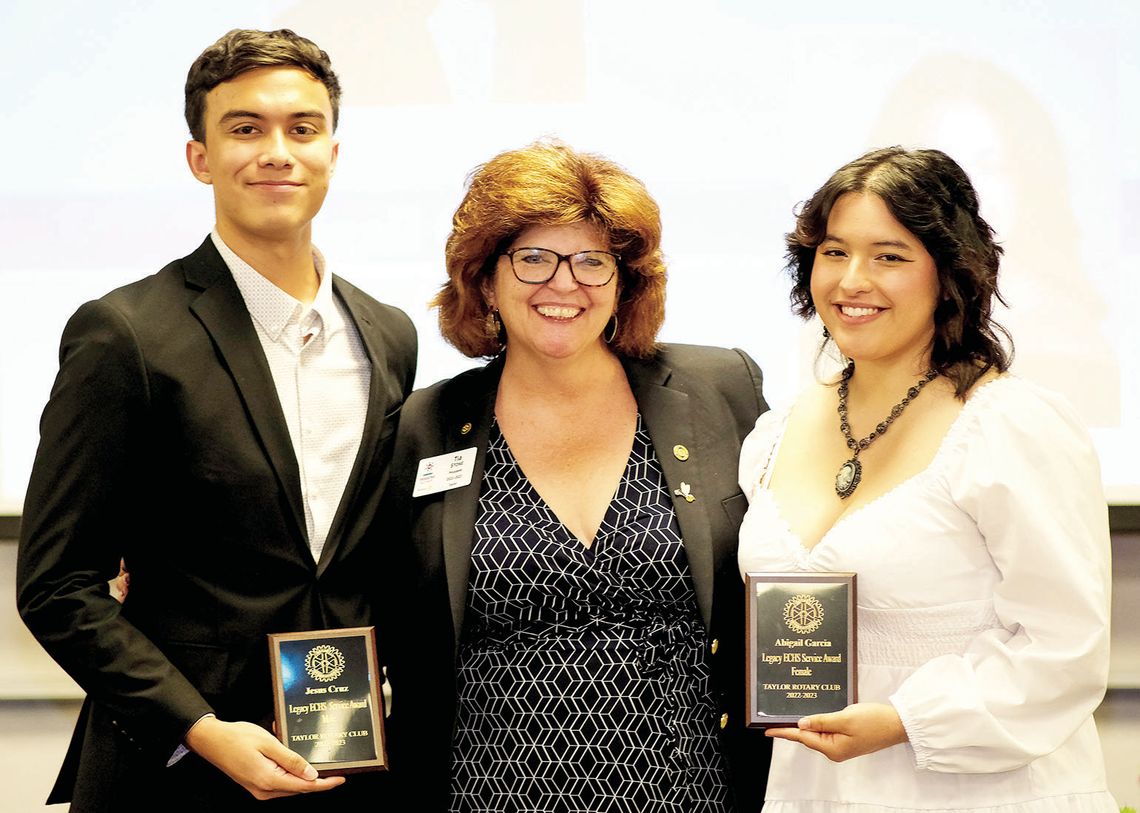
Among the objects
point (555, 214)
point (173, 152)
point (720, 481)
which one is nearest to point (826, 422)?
point (720, 481)

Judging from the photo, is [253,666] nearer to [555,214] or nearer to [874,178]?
[555,214]

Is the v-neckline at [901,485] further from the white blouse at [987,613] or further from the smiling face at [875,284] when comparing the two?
the smiling face at [875,284]

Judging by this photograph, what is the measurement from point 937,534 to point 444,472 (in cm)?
92

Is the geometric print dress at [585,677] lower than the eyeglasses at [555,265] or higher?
lower

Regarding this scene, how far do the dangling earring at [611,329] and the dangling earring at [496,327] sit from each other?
21cm

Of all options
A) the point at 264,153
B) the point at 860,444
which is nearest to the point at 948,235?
the point at 860,444

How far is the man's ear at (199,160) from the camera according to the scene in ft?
8.25

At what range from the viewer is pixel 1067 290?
3340 millimetres

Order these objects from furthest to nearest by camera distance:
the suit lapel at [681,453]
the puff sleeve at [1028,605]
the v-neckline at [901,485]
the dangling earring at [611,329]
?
the dangling earring at [611,329]
the suit lapel at [681,453]
the v-neckline at [901,485]
the puff sleeve at [1028,605]

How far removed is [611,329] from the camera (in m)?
2.62

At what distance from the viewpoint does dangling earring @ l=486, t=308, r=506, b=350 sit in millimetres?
2602

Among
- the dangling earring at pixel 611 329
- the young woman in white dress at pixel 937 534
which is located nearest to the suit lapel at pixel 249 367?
the dangling earring at pixel 611 329

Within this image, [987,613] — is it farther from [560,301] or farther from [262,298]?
[262,298]

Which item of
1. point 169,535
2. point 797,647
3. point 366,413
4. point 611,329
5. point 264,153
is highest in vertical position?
point 264,153
